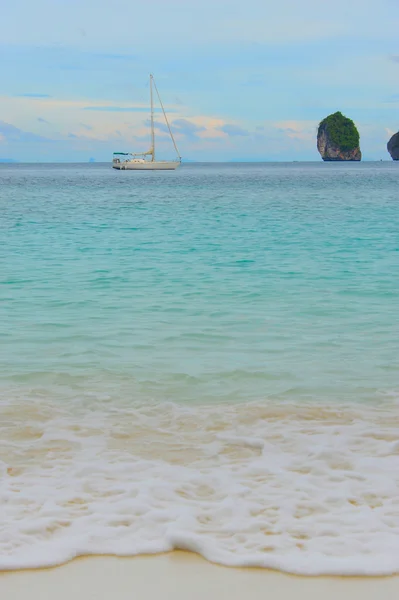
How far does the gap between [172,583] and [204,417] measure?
92.9 inches

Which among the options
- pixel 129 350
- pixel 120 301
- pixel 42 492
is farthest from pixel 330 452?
pixel 120 301

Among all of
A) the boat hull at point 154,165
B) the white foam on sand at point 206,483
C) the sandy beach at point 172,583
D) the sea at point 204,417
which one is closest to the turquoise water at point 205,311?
the sea at point 204,417

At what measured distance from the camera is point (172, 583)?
3379 millimetres

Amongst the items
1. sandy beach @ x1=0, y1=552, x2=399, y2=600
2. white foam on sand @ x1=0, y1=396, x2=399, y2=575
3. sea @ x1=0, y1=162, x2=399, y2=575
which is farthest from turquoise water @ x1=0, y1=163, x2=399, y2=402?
sandy beach @ x1=0, y1=552, x2=399, y2=600

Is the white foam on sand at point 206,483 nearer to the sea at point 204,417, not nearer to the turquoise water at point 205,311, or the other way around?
the sea at point 204,417

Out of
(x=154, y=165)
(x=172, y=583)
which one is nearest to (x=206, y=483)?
(x=172, y=583)

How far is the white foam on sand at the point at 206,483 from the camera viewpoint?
11.9 ft

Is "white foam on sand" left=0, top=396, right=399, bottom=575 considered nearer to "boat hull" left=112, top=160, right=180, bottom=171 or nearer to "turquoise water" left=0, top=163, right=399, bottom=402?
"turquoise water" left=0, top=163, right=399, bottom=402

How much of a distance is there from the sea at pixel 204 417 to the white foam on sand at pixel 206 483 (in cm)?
1

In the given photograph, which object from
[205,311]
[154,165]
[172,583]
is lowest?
[172,583]

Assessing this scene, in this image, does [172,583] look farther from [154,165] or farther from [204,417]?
[154,165]

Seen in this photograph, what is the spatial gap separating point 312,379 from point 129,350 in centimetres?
222

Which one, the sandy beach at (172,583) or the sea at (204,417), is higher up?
the sea at (204,417)

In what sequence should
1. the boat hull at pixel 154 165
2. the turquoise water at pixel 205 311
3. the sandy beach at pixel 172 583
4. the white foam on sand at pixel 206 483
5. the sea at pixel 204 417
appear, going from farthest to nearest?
the boat hull at pixel 154 165 < the turquoise water at pixel 205 311 < the sea at pixel 204 417 < the white foam on sand at pixel 206 483 < the sandy beach at pixel 172 583
